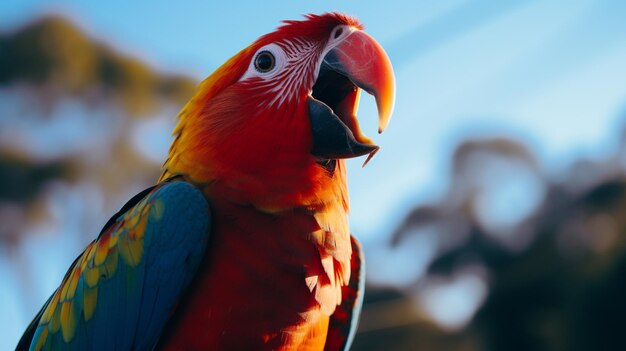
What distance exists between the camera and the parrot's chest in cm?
210

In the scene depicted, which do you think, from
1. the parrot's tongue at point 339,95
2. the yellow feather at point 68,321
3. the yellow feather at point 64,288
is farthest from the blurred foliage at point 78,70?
the parrot's tongue at point 339,95

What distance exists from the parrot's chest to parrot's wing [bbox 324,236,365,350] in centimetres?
39

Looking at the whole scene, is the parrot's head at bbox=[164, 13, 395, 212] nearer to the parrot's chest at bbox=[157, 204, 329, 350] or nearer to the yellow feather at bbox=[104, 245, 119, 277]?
the parrot's chest at bbox=[157, 204, 329, 350]

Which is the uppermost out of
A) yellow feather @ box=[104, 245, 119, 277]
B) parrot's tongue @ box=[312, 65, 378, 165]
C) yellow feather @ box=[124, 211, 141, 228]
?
parrot's tongue @ box=[312, 65, 378, 165]

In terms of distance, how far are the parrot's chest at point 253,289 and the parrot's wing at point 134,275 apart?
0.22 ft

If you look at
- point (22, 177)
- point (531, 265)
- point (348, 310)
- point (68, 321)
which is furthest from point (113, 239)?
point (531, 265)

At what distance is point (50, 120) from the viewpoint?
611 inches

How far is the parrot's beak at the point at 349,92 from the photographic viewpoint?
7.35 feet

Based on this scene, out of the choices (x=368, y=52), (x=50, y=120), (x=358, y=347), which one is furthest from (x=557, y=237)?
(x=368, y=52)

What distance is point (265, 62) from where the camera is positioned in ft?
8.13

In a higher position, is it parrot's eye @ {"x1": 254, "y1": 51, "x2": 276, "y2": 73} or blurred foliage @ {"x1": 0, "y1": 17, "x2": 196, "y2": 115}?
parrot's eye @ {"x1": 254, "y1": 51, "x2": 276, "y2": 73}

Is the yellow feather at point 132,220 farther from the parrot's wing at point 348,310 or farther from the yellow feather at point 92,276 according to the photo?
the parrot's wing at point 348,310

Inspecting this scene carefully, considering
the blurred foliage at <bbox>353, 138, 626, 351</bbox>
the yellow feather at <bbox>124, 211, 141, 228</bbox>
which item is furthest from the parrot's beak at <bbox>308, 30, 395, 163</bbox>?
the blurred foliage at <bbox>353, 138, 626, 351</bbox>

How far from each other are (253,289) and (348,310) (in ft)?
2.34
